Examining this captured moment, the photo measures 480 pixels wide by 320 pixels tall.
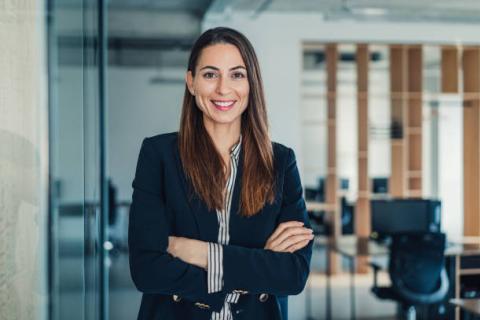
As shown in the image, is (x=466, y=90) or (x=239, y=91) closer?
(x=239, y=91)

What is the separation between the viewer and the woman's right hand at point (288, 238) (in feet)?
4.30

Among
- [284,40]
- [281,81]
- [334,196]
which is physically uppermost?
[284,40]

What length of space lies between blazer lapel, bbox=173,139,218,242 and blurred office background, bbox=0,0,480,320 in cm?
33

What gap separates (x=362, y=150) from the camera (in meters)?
7.34

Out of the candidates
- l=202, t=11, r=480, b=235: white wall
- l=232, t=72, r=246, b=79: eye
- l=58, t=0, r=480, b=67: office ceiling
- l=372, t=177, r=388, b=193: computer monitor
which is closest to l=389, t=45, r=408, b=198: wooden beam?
l=372, t=177, r=388, b=193: computer monitor

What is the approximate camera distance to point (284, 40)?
5613 mm

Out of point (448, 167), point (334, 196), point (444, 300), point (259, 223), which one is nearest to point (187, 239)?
point (259, 223)

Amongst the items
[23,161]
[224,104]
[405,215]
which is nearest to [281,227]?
[224,104]

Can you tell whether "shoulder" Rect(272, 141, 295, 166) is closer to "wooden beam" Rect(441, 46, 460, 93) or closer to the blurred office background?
the blurred office background

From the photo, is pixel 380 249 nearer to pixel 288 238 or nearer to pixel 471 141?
pixel 471 141

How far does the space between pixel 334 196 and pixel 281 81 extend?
2.24m

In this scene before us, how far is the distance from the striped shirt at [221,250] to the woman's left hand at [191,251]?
13 mm

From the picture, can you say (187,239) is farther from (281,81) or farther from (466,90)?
(466,90)

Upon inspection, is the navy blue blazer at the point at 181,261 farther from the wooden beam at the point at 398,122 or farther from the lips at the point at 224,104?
the wooden beam at the point at 398,122
